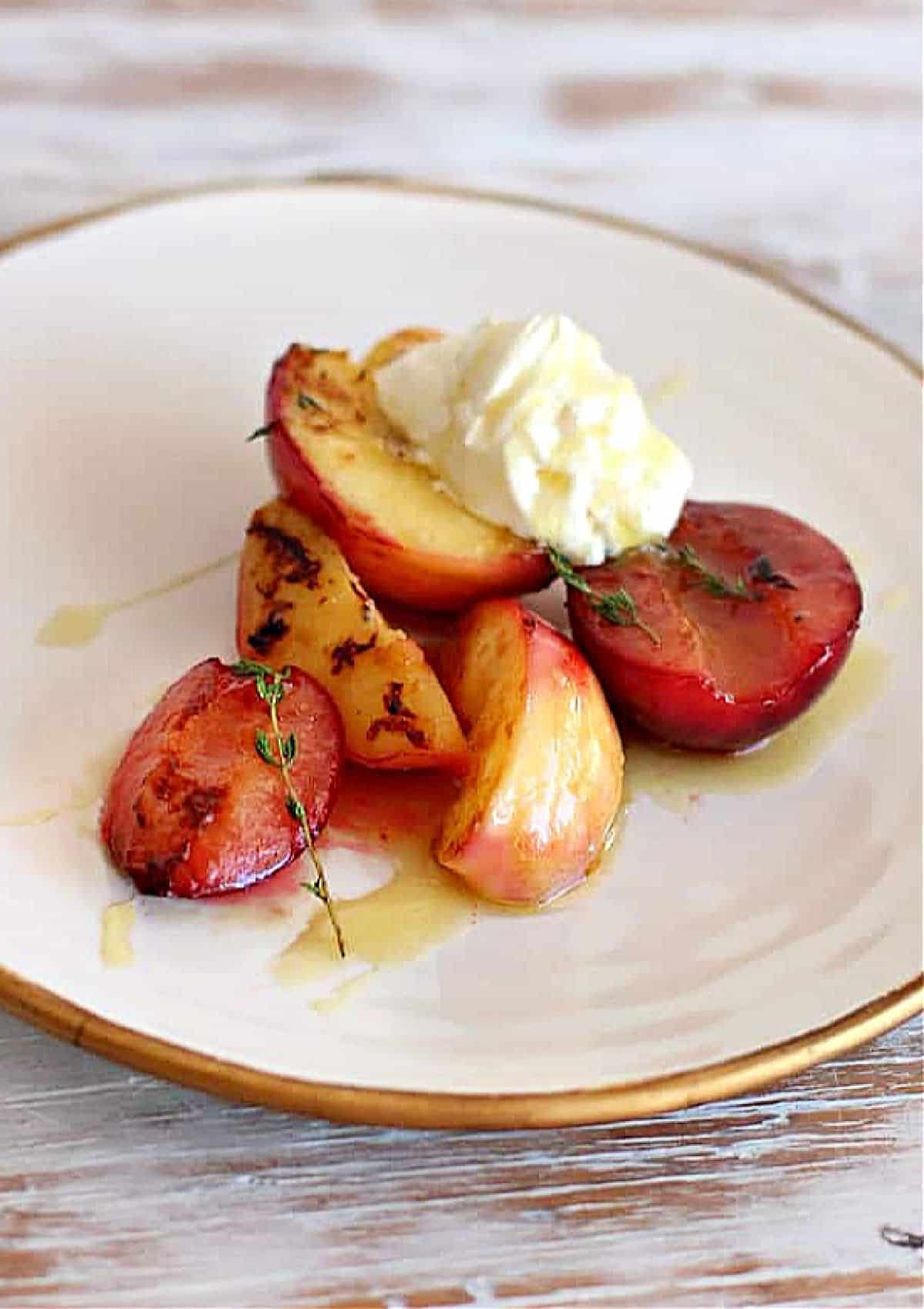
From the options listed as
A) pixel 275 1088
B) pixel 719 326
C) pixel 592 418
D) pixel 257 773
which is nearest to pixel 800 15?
pixel 719 326

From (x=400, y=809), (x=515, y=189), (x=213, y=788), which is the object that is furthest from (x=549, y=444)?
(x=515, y=189)

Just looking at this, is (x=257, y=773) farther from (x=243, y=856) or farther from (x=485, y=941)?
(x=485, y=941)

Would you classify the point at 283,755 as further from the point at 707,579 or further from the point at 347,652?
the point at 707,579

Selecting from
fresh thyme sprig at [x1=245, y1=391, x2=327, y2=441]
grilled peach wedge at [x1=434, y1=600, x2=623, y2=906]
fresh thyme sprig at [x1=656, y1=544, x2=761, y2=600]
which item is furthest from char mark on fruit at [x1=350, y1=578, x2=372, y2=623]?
fresh thyme sprig at [x1=656, y1=544, x2=761, y2=600]

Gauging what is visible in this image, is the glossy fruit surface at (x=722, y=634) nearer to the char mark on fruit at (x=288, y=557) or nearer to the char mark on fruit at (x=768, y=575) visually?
the char mark on fruit at (x=768, y=575)

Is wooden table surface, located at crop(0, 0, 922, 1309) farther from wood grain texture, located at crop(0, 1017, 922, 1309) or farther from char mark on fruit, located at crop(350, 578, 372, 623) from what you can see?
char mark on fruit, located at crop(350, 578, 372, 623)

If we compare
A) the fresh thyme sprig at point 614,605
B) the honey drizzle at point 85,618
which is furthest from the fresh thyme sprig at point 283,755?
the fresh thyme sprig at point 614,605
